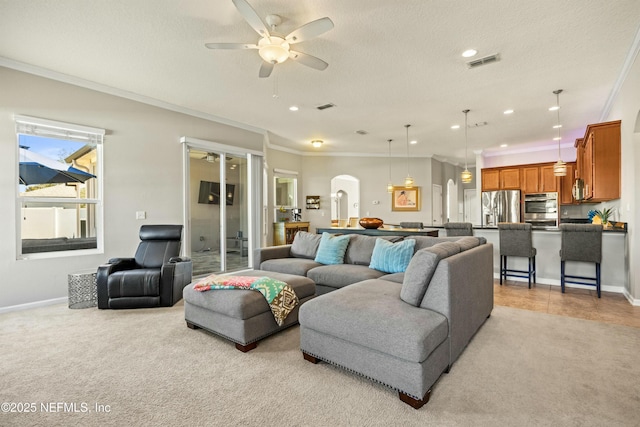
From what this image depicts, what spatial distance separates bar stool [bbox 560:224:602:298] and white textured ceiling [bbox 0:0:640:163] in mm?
1884

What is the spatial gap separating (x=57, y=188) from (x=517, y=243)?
6279 millimetres

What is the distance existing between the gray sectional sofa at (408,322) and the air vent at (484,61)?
2.08 meters

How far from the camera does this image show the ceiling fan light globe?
8.79 ft

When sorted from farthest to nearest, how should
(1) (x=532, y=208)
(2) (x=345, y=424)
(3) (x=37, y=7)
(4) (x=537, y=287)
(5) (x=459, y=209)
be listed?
(5) (x=459, y=209) → (1) (x=532, y=208) → (4) (x=537, y=287) → (3) (x=37, y=7) → (2) (x=345, y=424)

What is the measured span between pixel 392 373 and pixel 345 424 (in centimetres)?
40

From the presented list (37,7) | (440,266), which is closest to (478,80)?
(440,266)

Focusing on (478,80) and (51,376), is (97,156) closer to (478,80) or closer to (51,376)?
(51,376)

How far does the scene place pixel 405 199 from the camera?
8898 mm

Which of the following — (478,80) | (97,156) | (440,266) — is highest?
(478,80)

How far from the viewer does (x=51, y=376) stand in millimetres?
2201

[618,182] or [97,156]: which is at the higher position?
[97,156]

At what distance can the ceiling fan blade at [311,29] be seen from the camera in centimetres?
232

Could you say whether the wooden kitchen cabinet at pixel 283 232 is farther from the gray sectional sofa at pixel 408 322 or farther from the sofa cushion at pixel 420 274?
the sofa cushion at pixel 420 274

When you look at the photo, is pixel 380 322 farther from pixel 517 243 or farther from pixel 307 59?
pixel 517 243
